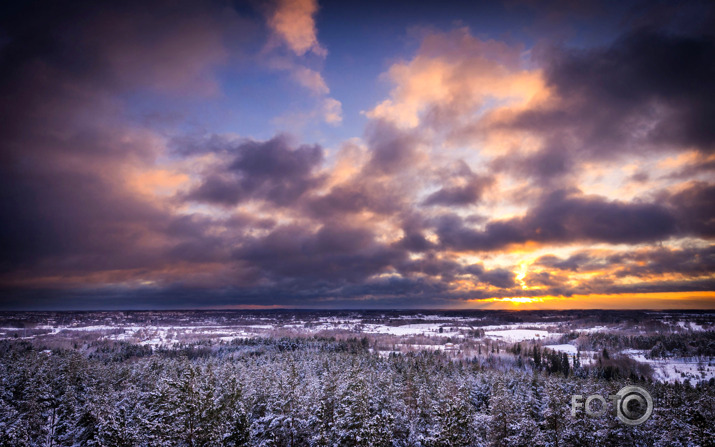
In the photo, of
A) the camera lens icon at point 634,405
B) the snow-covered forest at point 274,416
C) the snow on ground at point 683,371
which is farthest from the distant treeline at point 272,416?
the snow on ground at point 683,371

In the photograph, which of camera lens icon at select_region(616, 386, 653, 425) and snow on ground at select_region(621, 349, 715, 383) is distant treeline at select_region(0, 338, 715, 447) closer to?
camera lens icon at select_region(616, 386, 653, 425)

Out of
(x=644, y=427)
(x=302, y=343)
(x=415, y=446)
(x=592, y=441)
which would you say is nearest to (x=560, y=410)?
(x=592, y=441)

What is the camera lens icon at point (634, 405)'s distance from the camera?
160ft

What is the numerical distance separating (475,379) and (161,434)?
75.0 metres

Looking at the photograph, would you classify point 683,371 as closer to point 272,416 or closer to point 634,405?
point 634,405

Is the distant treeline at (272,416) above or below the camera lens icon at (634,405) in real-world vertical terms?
above

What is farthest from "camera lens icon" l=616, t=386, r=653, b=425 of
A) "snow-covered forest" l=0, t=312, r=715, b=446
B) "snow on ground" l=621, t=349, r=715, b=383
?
"snow on ground" l=621, t=349, r=715, b=383

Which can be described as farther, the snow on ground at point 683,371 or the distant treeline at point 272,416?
the snow on ground at point 683,371

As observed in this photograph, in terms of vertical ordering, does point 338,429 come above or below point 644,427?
above

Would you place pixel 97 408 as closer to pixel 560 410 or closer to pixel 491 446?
pixel 491 446

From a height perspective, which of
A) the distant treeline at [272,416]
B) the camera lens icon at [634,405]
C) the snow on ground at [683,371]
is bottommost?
the snow on ground at [683,371]

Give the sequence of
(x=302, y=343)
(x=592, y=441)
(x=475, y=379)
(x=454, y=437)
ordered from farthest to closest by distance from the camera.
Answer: (x=302, y=343)
(x=475, y=379)
(x=592, y=441)
(x=454, y=437)

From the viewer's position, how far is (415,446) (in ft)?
141

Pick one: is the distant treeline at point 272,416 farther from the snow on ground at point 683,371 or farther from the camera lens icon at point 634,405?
the snow on ground at point 683,371
